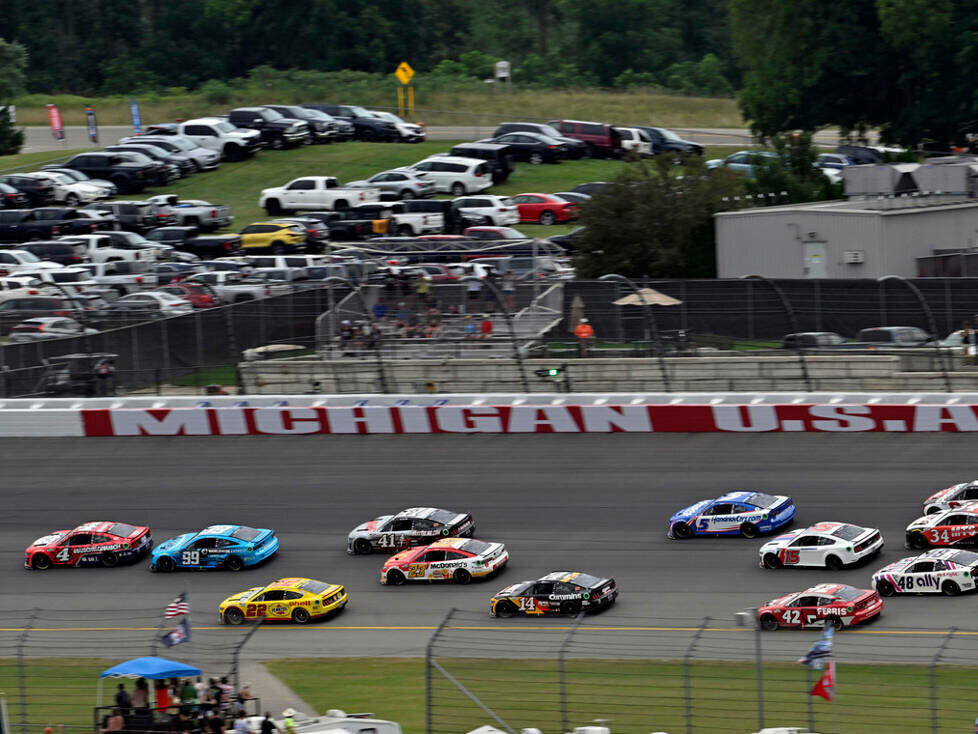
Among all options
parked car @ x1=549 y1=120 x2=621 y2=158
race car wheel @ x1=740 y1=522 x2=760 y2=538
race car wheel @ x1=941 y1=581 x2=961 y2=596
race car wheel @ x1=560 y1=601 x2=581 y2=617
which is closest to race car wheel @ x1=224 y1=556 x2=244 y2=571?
race car wheel @ x1=560 y1=601 x2=581 y2=617

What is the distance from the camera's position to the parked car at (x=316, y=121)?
2336 inches

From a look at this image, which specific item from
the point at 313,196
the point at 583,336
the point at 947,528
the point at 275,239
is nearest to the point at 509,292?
the point at 583,336

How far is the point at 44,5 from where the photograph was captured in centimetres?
9106

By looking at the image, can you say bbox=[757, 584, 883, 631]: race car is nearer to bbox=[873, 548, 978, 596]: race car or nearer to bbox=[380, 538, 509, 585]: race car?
bbox=[873, 548, 978, 596]: race car

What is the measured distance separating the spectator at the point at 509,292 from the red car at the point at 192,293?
8167 millimetres

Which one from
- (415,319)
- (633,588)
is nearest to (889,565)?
(633,588)

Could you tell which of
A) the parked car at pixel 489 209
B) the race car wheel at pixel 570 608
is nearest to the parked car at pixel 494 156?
the parked car at pixel 489 209

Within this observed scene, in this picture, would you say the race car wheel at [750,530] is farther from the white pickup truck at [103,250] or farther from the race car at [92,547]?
the white pickup truck at [103,250]

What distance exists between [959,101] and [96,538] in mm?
39053

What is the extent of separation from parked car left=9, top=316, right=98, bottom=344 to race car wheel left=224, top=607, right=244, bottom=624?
455 inches

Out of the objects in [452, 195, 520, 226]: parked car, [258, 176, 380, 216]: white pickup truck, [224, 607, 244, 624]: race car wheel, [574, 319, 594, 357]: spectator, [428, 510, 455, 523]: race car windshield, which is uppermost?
[258, 176, 380, 216]: white pickup truck

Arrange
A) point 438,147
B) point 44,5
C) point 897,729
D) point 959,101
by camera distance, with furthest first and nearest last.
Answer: point 44,5 → point 438,147 → point 959,101 → point 897,729

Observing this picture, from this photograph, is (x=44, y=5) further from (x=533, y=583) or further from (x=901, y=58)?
(x=533, y=583)

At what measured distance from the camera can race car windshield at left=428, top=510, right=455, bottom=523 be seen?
76.9 feet
